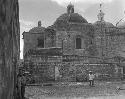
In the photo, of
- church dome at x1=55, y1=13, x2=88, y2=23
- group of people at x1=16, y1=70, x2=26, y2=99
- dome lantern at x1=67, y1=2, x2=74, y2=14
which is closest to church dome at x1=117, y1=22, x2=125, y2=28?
church dome at x1=55, y1=13, x2=88, y2=23

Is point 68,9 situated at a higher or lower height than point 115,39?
higher

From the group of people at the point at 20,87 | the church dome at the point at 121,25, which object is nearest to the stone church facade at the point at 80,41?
the church dome at the point at 121,25

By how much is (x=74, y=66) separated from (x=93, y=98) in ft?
40.7

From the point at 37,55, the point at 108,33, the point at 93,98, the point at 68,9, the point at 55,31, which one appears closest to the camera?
the point at 93,98

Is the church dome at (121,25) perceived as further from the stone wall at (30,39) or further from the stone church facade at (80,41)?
the stone wall at (30,39)

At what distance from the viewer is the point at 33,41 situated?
40.0m

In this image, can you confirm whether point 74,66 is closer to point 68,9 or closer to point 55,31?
point 55,31

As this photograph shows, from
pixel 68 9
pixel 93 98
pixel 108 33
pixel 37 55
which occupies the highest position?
pixel 68 9

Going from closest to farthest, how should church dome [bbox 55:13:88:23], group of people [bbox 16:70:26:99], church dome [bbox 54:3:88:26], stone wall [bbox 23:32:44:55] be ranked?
group of people [bbox 16:70:26:99]
church dome [bbox 54:3:88:26]
church dome [bbox 55:13:88:23]
stone wall [bbox 23:32:44:55]

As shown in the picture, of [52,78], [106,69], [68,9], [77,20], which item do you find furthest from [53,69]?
[68,9]

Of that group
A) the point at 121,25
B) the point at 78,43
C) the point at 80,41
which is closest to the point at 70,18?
the point at 80,41

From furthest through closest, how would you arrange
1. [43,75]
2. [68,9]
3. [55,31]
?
[68,9] < [55,31] < [43,75]

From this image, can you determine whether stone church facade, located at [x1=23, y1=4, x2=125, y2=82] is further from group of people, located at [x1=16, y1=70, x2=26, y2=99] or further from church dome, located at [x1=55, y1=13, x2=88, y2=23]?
group of people, located at [x1=16, y1=70, x2=26, y2=99]

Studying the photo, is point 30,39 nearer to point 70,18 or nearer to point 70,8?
point 70,8
